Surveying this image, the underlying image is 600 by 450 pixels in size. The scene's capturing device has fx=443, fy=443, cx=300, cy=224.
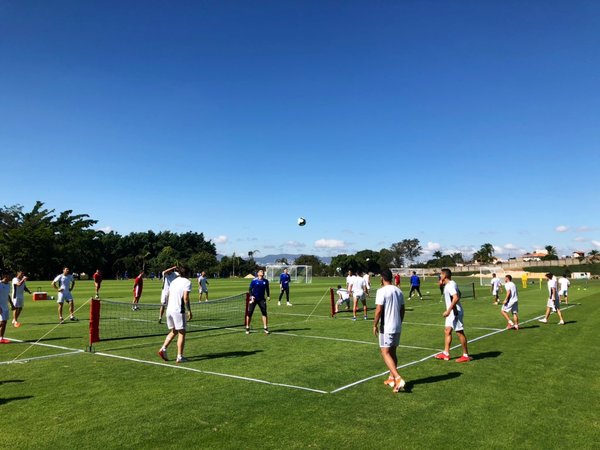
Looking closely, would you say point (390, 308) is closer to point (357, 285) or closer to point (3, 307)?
point (3, 307)

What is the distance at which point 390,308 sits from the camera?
8406mm

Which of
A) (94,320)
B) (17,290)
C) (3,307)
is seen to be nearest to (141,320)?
(17,290)

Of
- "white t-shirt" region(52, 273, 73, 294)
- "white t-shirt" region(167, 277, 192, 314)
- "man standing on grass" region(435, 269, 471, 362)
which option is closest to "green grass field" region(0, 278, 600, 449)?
"man standing on grass" region(435, 269, 471, 362)

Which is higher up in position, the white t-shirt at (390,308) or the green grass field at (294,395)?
the white t-shirt at (390,308)

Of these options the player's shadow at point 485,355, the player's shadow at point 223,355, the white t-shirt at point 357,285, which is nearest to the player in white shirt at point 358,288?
the white t-shirt at point 357,285

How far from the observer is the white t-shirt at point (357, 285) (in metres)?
20.5

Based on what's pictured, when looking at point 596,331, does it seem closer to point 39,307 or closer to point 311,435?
point 311,435

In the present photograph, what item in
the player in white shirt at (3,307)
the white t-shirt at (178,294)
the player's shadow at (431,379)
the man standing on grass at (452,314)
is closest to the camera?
the player's shadow at (431,379)

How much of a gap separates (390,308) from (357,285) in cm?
1235

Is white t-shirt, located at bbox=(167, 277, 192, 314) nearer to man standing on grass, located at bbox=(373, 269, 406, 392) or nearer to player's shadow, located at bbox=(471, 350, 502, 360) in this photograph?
man standing on grass, located at bbox=(373, 269, 406, 392)

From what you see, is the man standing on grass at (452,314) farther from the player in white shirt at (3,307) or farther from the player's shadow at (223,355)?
the player in white shirt at (3,307)

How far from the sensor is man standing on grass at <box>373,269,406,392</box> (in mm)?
8273

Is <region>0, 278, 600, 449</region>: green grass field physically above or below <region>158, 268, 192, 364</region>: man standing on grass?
below

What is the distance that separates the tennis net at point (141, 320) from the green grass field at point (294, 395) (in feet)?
3.43
